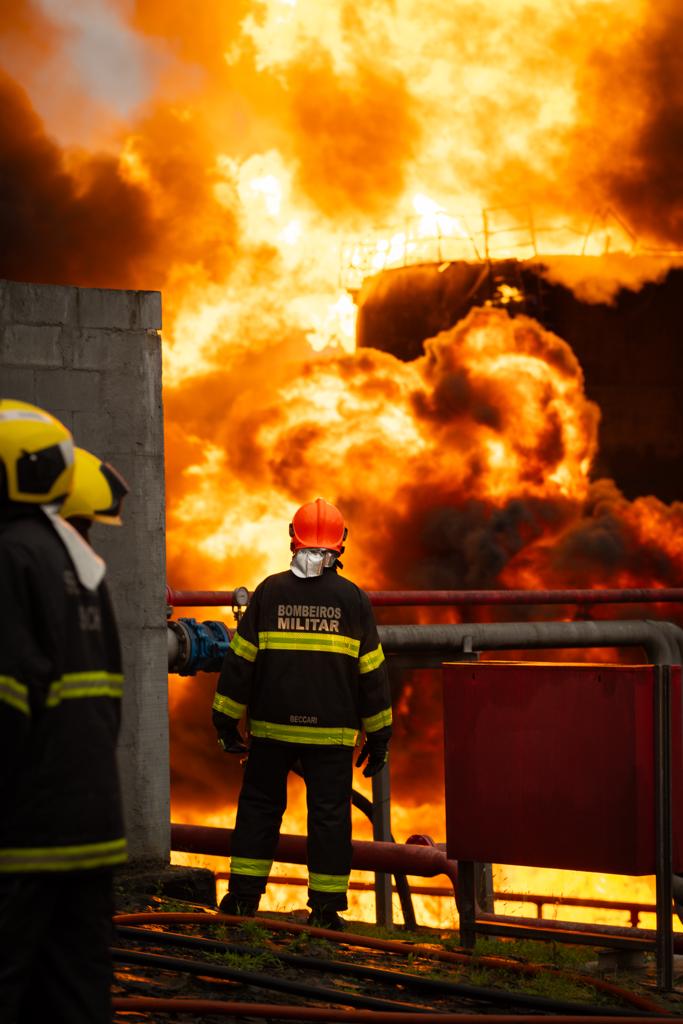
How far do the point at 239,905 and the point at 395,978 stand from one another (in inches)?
46.4

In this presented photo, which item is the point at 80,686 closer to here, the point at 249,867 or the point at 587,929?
the point at 249,867

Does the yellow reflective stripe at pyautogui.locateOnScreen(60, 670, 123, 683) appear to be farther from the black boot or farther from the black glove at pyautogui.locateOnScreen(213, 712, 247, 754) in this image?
the black boot

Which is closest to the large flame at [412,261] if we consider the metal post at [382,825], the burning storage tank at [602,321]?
the burning storage tank at [602,321]

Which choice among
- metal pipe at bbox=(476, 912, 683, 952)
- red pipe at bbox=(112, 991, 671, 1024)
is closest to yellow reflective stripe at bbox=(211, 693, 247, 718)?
metal pipe at bbox=(476, 912, 683, 952)

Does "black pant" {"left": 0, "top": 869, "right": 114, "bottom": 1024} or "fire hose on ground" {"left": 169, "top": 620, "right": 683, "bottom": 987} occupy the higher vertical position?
"fire hose on ground" {"left": 169, "top": 620, "right": 683, "bottom": 987}

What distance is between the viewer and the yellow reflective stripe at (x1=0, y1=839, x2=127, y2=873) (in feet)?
8.45

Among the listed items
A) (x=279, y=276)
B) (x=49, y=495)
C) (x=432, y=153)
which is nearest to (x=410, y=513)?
(x=279, y=276)

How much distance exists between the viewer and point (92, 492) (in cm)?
289

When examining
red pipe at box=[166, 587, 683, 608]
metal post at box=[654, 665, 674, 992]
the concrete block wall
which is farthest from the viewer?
red pipe at box=[166, 587, 683, 608]

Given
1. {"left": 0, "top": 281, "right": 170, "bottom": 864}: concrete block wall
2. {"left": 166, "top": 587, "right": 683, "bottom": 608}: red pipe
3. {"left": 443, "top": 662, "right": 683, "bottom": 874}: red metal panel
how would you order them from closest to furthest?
1. {"left": 443, "top": 662, "right": 683, "bottom": 874}: red metal panel
2. {"left": 0, "top": 281, "right": 170, "bottom": 864}: concrete block wall
3. {"left": 166, "top": 587, "right": 683, "bottom": 608}: red pipe

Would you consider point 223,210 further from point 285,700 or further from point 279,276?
point 285,700

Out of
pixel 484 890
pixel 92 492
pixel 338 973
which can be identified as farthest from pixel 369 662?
pixel 92 492

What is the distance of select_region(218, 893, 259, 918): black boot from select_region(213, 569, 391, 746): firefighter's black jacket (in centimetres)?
60

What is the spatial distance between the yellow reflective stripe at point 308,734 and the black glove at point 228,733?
4.6 inches
